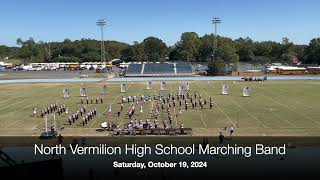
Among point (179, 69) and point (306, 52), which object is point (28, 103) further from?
point (306, 52)

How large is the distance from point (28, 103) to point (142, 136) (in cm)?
2219

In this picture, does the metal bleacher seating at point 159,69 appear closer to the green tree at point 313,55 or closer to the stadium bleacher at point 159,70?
the stadium bleacher at point 159,70

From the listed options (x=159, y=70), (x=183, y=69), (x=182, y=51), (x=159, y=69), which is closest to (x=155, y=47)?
(x=182, y=51)

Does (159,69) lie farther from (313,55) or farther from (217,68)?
(313,55)

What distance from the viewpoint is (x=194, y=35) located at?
158750 millimetres

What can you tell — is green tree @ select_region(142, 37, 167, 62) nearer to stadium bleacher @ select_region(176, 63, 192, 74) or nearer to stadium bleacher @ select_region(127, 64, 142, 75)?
stadium bleacher @ select_region(176, 63, 192, 74)

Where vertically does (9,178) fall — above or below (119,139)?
above

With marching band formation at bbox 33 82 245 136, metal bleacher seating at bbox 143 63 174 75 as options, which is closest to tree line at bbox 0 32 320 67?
metal bleacher seating at bbox 143 63 174 75

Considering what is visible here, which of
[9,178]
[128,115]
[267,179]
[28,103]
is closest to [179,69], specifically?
[28,103]

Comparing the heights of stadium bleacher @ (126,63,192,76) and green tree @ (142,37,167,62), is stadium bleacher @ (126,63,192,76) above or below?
below

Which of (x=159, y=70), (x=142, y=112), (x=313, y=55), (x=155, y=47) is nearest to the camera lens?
(x=142, y=112)

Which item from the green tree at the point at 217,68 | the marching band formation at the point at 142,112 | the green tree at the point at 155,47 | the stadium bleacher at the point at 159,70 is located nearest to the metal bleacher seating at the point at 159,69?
the stadium bleacher at the point at 159,70

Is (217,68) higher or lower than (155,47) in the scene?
lower

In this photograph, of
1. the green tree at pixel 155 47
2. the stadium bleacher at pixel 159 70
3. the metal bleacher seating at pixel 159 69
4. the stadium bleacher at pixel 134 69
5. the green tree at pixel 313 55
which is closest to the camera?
the stadium bleacher at pixel 159 70
